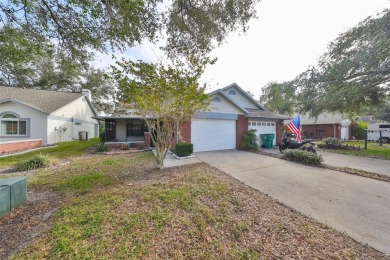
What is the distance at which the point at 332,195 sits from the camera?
4453 millimetres

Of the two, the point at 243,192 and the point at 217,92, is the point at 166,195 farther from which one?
the point at 217,92

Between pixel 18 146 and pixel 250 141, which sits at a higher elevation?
pixel 250 141

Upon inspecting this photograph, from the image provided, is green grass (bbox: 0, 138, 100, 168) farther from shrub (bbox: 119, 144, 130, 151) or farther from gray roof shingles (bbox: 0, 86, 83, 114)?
gray roof shingles (bbox: 0, 86, 83, 114)

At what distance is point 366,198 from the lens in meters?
4.31

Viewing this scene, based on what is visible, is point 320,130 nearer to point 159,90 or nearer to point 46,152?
point 159,90

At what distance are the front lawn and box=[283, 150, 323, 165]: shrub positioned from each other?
15.6ft

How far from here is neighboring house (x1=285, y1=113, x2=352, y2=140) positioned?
2219 centimetres

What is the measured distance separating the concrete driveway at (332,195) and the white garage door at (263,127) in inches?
234

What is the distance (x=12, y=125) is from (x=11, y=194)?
49.7ft

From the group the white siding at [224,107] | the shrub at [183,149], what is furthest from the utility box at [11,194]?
the white siding at [224,107]

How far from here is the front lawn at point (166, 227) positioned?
240 cm

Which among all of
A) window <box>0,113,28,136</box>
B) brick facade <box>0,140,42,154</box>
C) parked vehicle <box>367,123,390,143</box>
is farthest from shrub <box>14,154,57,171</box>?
parked vehicle <box>367,123,390,143</box>

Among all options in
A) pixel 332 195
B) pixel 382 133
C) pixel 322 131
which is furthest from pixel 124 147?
pixel 382 133

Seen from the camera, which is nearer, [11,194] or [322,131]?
[11,194]
